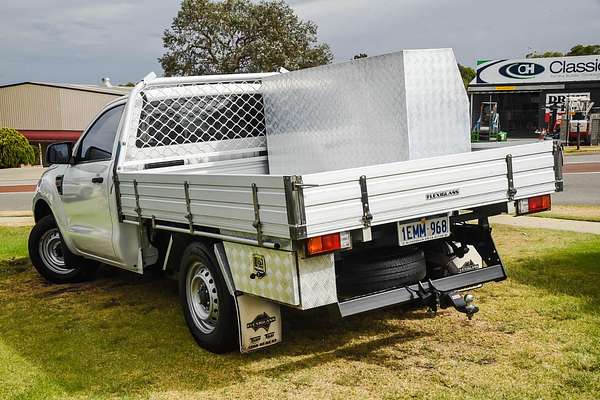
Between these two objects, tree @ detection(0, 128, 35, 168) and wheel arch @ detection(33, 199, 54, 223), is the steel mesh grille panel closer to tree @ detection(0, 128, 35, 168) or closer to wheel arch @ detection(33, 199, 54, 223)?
wheel arch @ detection(33, 199, 54, 223)

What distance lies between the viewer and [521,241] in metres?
8.62

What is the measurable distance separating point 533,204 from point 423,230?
3.20 feet

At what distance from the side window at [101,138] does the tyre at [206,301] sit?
5.67 ft

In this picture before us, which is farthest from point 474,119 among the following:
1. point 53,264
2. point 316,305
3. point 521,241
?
point 316,305

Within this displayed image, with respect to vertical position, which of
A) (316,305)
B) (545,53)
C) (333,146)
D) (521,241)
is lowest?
(521,241)

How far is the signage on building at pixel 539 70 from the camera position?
37.8 m

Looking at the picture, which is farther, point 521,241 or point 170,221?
point 521,241

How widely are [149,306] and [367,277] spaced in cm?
272

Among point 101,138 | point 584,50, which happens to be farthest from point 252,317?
point 584,50

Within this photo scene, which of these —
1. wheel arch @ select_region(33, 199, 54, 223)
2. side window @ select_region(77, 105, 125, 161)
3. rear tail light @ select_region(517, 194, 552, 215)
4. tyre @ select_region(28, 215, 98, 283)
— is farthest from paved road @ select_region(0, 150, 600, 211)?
wheel arch @ select_region(33, 199, 54, 223)

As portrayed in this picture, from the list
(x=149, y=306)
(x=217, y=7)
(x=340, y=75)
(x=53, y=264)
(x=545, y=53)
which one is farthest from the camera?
(x=545, y=53)

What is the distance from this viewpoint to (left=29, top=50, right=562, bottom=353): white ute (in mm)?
4012

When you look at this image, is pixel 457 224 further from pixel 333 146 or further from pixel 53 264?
pixel 53 264

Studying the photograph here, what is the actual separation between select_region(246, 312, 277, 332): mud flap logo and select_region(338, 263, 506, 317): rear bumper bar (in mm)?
624
